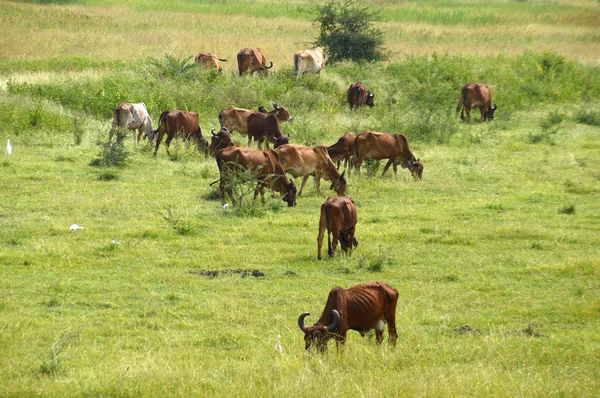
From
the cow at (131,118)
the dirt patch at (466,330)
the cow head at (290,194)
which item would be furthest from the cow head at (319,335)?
the cow at (131,118)

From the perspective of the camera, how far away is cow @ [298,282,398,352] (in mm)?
7047

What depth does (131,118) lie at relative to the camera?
60.5ft

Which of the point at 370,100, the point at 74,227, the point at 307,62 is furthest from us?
the point at 307,62

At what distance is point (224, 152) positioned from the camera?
13820 millimetres

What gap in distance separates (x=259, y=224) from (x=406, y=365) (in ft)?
19.6

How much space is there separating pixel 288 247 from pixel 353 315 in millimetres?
4417

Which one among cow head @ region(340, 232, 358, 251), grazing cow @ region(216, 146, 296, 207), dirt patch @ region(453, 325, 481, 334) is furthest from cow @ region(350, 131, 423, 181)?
dirt patch @ region(453, 325, 481, 334)

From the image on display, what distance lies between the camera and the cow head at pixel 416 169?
16438mm

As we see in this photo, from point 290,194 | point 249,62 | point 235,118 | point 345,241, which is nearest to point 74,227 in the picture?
→ point 290,194

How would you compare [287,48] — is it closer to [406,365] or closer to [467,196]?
[467,196]

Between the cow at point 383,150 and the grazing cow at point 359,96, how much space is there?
278 inches

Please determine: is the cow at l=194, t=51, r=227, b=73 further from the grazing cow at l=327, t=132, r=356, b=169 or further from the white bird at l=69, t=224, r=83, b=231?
the white bird at l=69, t=224, r=83, b=231

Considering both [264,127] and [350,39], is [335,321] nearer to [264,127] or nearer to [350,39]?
[264,127]

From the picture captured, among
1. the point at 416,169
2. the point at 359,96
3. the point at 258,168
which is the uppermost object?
the point at 258,168
